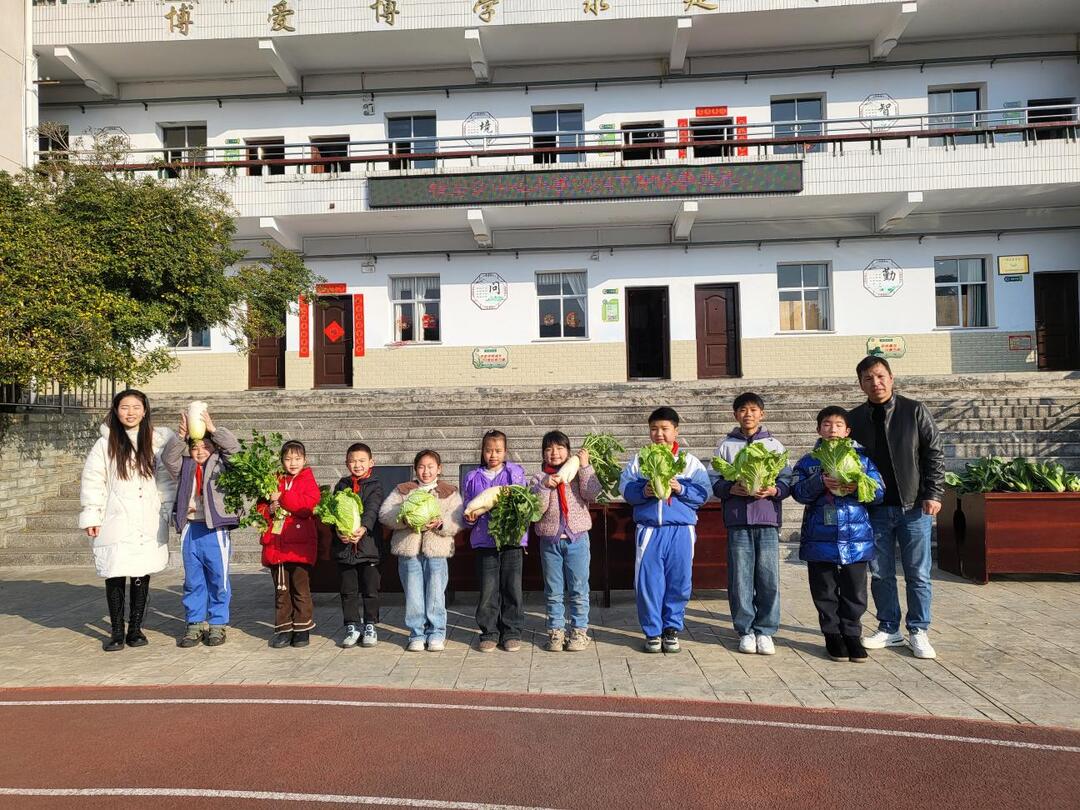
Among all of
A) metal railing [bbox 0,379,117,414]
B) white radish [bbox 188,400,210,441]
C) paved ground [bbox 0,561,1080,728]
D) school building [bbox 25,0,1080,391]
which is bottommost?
paved ground [bbox 0,561,1080,728]

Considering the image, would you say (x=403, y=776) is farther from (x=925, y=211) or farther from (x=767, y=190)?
(x=925, y=211)

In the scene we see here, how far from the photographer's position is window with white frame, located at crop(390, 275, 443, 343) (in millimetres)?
18156

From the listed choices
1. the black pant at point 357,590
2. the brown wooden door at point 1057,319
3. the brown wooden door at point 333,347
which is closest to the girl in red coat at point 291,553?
the black pant at point 357,590

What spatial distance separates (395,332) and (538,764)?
1532cm

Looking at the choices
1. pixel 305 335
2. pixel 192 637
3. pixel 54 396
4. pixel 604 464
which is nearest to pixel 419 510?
pixel 604 464

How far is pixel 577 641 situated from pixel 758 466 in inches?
77.3

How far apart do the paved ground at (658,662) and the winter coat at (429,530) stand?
2.63 feet

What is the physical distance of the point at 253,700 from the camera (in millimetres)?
4801

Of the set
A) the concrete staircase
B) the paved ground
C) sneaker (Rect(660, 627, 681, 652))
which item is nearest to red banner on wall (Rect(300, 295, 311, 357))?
the concrete staircase

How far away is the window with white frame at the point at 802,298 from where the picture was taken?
1775 centimetres

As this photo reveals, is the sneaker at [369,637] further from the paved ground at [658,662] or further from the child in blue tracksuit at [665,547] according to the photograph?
the child in blue tracksuit at [665,547]

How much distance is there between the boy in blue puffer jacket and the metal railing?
981 centimetres

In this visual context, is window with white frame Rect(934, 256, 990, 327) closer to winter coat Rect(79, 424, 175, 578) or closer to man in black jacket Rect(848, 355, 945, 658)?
man in black jacket Rect(848, 355, 945, 658)

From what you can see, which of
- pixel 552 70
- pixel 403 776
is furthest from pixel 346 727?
pixel 552 70
